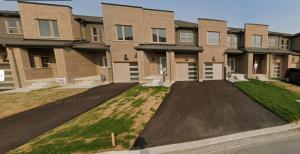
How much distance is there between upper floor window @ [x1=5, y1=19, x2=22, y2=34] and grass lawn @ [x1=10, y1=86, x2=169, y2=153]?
18401mm

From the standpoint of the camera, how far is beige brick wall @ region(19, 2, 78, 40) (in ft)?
51.1

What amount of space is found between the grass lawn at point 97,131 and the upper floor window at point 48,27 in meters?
13.9

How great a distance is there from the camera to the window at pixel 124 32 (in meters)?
16.2

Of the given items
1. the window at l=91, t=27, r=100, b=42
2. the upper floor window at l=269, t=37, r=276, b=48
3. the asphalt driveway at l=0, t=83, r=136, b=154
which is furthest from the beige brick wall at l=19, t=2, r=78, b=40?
the upper floor window at l=269, t=37, r=276, b=48

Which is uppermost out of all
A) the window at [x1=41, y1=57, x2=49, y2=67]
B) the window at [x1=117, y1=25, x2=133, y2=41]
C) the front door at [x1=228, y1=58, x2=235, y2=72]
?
the window at [x1=117, y1=25, x2=133, y2=41]

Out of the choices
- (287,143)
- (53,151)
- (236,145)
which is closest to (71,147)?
(53,151)

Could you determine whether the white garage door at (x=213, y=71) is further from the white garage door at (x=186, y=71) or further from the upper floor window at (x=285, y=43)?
the upper floor window at (x=285, y=43)

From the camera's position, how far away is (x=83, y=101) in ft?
32.0

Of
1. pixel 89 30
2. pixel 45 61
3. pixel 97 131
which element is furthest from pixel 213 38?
pixel 45 61

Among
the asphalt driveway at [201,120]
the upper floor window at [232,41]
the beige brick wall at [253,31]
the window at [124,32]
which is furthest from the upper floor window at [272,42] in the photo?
the window at [124,32]

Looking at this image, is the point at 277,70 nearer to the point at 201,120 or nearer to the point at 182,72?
the point at 182,72

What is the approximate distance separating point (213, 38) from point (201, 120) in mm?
14420

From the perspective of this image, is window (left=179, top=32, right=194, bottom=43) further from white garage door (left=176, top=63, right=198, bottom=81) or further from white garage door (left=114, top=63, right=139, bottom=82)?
white garage door (left=114, top=63, right=139, bottom=82)

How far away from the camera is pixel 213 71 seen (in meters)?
17.8
